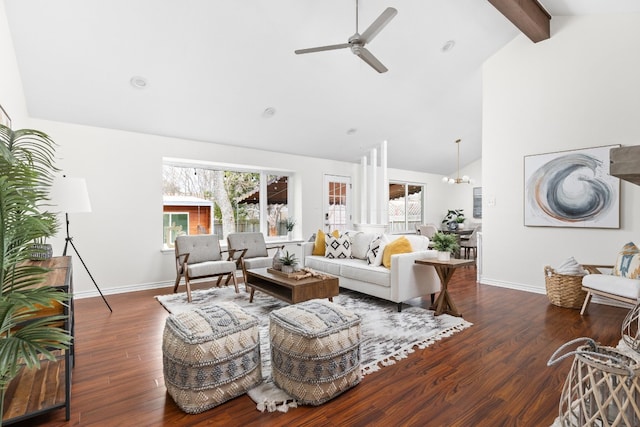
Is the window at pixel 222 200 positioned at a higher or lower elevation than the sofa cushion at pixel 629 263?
higher

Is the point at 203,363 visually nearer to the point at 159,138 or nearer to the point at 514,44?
the point at 159,138

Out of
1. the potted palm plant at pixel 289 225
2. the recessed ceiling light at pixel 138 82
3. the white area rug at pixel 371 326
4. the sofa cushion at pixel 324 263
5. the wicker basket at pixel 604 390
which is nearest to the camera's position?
the wicker basket at pixel 604 390

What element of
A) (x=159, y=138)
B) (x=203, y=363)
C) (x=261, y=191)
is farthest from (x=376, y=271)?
(x=159, y=138)

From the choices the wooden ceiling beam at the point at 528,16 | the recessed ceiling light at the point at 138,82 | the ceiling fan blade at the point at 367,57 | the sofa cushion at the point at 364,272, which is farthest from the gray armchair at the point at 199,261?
the wooden ceiling beam at the point at 528,16

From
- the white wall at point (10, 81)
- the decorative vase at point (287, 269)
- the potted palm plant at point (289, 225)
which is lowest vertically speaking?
the decorative vase at point (287, 269)

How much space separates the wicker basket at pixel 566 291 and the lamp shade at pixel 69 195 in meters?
5.31

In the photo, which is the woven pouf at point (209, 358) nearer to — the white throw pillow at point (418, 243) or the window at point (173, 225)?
the white throw pillow at point (418, 243)

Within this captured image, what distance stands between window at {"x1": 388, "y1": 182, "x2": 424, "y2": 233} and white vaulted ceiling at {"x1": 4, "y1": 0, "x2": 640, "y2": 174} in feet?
10.1

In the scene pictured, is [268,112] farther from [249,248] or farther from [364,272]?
[364,272]

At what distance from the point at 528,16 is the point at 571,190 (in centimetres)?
226

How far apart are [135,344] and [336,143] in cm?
479

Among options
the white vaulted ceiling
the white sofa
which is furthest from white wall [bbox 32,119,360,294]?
the white sofa

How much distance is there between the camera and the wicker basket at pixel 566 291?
12.6ft

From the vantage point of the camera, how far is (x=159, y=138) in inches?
194
